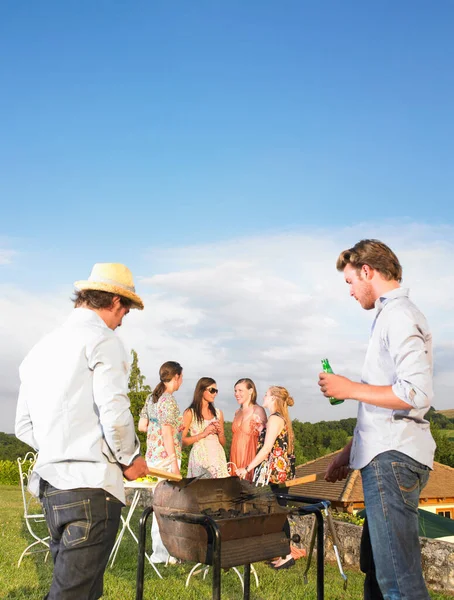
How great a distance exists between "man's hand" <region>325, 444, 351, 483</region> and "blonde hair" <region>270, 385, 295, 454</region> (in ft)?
9.91

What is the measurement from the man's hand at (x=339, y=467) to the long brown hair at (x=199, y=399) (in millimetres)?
3531

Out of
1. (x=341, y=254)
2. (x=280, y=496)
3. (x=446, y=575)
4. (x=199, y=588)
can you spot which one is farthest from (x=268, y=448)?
(x=341, y=254)

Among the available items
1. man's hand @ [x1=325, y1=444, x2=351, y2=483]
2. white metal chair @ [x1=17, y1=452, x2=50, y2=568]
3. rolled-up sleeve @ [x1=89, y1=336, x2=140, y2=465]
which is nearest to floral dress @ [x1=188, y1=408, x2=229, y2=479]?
white metal chair @ [x1=17, y1=452, x2=50, y2=568]

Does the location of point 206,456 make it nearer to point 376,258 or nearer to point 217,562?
point 217,562

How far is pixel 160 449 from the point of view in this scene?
6.29 m

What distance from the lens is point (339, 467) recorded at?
121 inches

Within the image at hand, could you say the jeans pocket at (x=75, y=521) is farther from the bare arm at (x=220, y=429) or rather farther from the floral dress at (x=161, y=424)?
the bare arm at (x=220, y=429)

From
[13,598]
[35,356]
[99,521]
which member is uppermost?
[35,356]

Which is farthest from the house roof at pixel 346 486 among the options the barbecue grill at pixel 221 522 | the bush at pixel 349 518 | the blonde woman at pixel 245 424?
the barbecue grill at pixel 221 522

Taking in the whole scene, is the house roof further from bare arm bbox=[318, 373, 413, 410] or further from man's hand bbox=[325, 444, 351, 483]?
bare arm bbox=[318, 373, 413, 410]

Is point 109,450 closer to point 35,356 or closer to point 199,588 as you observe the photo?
point 35,356

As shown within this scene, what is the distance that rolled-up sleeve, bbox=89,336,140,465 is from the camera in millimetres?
2670

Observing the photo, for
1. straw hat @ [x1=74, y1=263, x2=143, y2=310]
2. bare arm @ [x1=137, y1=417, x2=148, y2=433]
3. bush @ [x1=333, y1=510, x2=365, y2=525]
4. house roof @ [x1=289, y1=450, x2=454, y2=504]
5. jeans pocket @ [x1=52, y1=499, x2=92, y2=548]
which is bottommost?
house roof @ [x1=289, y1=450, x2=454, y2=504]

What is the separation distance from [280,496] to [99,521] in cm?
125
